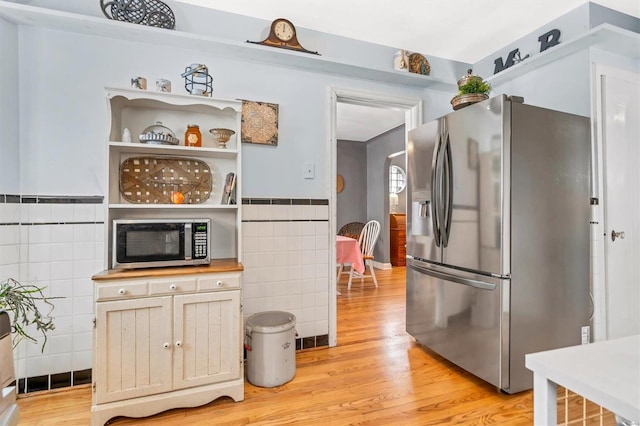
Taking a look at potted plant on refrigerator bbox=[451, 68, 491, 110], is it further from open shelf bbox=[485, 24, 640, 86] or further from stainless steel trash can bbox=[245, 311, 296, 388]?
stainless steel trash can bbox=[245, 311, 296, 388]

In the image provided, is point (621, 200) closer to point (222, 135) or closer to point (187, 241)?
point (222, 135)

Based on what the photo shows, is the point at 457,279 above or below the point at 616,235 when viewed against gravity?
below

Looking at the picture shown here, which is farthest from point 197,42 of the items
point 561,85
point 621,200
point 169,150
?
point 621,200

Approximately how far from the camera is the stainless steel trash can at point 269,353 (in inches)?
81.9

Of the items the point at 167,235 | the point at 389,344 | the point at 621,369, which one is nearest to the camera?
the point at 621,369

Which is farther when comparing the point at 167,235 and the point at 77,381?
the point at 77,381

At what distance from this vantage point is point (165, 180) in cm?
224

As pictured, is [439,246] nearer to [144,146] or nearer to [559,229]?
[559,229]

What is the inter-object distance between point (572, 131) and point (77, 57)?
10.6 ft

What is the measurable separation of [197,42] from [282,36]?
62 cm

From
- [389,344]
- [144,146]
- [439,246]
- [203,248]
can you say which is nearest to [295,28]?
[144,146]

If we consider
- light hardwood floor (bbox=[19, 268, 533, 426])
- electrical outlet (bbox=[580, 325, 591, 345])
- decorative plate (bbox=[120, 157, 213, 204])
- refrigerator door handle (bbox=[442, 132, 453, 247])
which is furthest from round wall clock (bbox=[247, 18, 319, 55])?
electrical outlet (bbox=[580, 325, 591, 345])

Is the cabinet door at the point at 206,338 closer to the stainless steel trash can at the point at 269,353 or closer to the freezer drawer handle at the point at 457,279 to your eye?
the stainless steel trash can at the point at 269,353

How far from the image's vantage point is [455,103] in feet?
7.81
